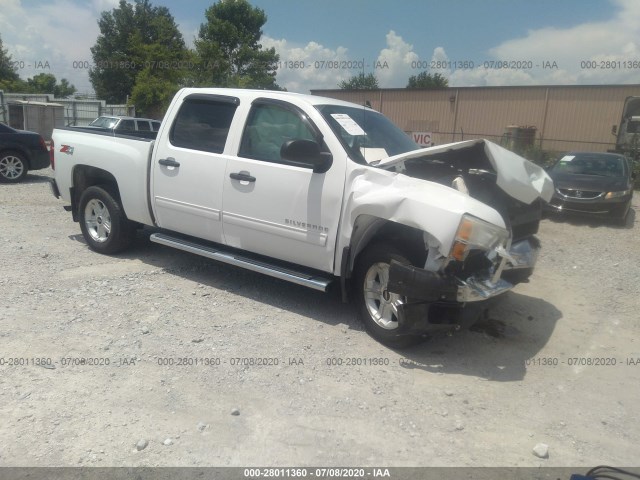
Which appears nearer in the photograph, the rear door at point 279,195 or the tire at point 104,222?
the rear door at point 279,195

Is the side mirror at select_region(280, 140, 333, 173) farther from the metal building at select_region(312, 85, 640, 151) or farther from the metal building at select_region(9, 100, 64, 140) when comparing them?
the metal building at select_region(9, 100, 64, 140)

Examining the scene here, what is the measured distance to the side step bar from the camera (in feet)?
15.4

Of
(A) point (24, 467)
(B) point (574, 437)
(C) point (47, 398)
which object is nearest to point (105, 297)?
(C) point (47, 398)

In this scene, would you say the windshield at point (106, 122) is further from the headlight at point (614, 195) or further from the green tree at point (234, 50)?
the headlight at point (614, 195)

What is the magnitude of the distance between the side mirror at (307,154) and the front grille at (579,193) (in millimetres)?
7404

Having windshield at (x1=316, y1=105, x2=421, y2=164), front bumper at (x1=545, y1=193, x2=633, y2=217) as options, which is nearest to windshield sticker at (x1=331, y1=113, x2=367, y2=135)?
windshield at (x1=316, y1=105, x2=421, y2=164)

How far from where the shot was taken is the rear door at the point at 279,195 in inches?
182

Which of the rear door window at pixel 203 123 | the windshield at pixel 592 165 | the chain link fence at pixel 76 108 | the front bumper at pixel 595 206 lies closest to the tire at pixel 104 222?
the rear door window at pixel 203 123

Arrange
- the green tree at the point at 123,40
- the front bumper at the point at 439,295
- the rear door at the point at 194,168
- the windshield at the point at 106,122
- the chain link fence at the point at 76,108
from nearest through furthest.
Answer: the front bumper at the point at 439,295
the rear door at the point at 194,168
the windshield at the point at 106,122
the chain link fence at the point at 76,108
the green tree at the point at 123,40

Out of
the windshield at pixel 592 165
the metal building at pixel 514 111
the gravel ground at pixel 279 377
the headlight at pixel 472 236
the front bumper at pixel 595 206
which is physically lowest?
the gravel ground at pixel 279 377

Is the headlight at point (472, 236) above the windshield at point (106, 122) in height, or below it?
below

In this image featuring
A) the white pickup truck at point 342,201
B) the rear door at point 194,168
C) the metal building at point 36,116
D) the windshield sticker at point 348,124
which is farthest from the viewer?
Answer: the metal building at point 36,116

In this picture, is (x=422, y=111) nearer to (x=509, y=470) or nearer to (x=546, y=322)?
(x=546, y=322)

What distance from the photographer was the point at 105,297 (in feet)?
17.3
